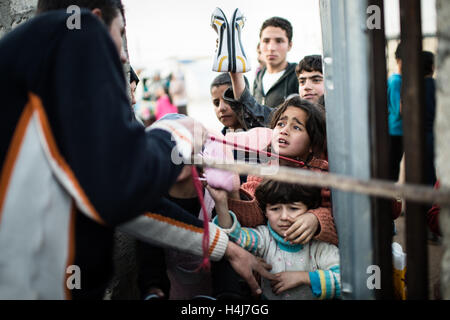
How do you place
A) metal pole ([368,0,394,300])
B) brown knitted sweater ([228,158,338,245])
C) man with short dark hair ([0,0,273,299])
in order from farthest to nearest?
1. brown knitted sweater ([228,158,338,245])
2. metal pole ([368,0,394,300])
3. man with short dark hair ([0,0,273,299])

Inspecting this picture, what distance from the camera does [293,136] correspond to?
1990 mm

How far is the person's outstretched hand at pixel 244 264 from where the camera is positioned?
142 cm

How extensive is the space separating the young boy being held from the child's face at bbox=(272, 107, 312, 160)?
0.35 metres

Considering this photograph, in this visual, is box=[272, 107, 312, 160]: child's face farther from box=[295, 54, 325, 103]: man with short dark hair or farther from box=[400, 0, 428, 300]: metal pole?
box=[400, 0, 428, 300]: metal pole

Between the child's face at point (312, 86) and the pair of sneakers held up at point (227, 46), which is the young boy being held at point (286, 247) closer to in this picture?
the pair of sneakers held up at point (227, 46)

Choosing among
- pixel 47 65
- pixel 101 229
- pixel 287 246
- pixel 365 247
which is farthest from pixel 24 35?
pixel 287 246

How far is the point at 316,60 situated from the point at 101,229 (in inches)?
92.1

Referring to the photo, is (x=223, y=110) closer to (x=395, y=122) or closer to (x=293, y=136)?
(x=293, y=136)

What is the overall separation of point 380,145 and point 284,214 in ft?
2.14

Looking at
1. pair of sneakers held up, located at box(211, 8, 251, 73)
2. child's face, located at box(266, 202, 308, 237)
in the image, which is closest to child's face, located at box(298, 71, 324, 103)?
pair of sneakers held up, located at box(211, 8, 251, 73)

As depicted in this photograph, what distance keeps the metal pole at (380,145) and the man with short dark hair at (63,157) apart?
618 mm

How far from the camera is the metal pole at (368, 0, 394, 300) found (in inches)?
41.6
